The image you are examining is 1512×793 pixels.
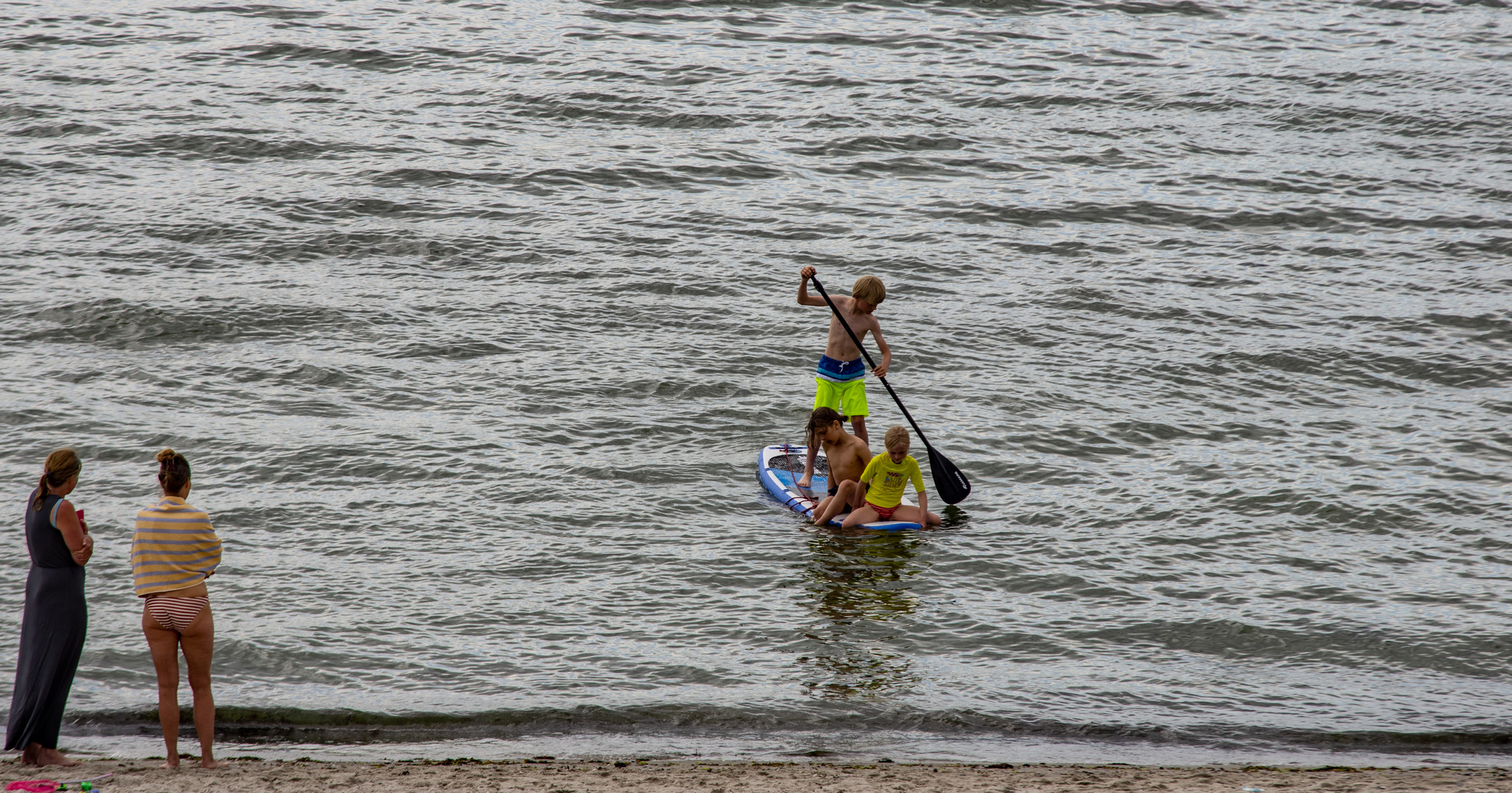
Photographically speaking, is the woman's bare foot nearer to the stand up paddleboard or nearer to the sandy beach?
the sandy beach

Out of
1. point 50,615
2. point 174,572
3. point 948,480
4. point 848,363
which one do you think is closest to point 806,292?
point 848,363

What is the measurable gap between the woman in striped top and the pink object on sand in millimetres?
528

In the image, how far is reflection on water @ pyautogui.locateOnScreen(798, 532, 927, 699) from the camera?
25.2 feet

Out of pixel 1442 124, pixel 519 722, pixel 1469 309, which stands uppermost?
pixel 1442 124

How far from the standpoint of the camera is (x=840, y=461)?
33.0ft

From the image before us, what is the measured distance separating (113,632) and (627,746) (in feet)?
12.1

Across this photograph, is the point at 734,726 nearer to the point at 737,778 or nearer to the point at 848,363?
the point at 737,778

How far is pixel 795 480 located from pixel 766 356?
3548 millimetres

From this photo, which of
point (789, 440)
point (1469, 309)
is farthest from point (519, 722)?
point (1469, 309)

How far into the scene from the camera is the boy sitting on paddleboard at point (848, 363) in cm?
1023

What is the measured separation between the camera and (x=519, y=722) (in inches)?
284

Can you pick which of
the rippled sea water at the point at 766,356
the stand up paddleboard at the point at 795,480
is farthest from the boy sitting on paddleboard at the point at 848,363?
the rippled sea water at the point at 766,356

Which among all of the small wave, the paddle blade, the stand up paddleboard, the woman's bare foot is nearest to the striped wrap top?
the woman's bare foot

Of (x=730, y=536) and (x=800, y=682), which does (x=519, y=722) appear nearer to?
(x=800, y=682)
